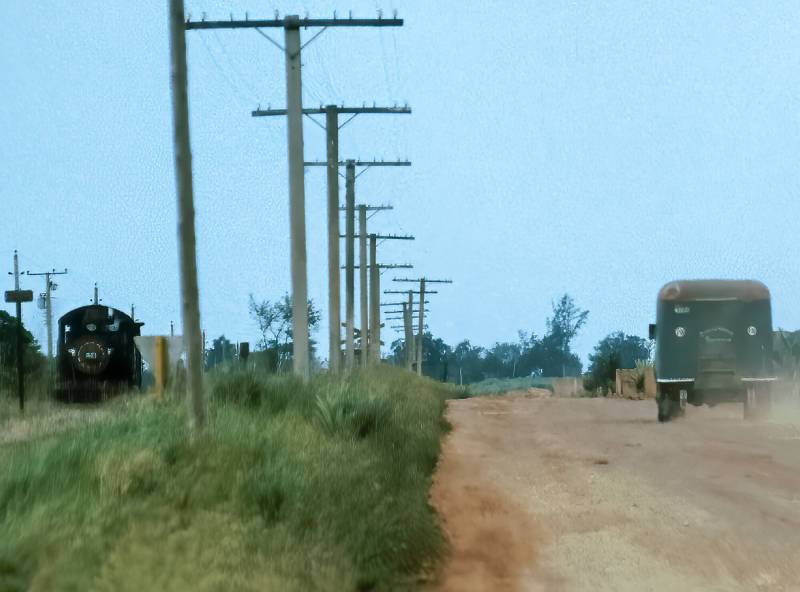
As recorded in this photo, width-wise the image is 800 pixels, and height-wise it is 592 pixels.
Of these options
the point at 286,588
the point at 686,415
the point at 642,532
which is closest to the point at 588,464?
the point at 642,532

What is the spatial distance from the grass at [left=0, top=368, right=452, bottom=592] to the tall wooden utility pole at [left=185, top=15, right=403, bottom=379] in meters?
12.7

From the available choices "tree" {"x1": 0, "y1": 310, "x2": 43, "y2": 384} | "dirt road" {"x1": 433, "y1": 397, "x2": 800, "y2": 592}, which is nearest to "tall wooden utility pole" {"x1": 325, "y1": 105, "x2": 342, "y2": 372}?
"tree" {"x1": 0, "y1": 310, "x2": 43, "y2": 384}

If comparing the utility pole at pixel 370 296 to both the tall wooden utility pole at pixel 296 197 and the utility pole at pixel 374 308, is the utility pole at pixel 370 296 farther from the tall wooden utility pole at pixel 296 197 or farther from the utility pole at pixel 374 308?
the tall wooden utility pole at pixel 296 197

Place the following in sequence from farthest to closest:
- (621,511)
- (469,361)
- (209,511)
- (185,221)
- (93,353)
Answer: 1. (469,361)
2. (93,353)
3. (185,221)
4. (621,511)
5. (209,511)

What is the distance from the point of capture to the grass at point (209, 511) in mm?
8453

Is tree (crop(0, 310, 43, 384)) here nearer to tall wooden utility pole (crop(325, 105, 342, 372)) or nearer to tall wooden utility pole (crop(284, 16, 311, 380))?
tall wooden utility pole (crop(325, 105, 342, 372))

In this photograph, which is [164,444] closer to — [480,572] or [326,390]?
[480,572]

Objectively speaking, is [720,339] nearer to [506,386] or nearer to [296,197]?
[296,197]

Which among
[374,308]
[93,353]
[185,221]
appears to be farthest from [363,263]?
[185,221]

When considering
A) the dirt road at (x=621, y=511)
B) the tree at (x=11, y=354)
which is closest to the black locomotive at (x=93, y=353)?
the tree at (x=11, y=354)

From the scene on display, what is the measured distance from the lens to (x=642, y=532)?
12250 millimetres

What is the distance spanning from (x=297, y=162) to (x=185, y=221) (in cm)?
1423

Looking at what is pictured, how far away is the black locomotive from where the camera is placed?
1421 inches

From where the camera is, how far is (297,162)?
1094 inches
